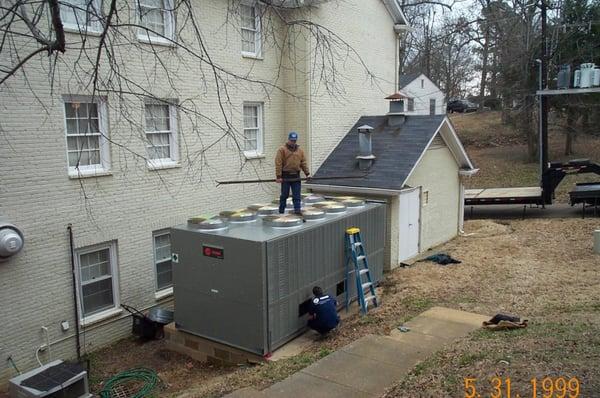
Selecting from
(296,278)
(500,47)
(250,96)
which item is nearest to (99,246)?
(296,278)

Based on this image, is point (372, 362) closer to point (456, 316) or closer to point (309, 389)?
point (309, 389)

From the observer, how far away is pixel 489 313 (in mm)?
11422

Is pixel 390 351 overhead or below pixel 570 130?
below

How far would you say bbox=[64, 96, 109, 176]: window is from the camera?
1183 cm

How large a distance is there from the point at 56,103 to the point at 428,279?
10.4m

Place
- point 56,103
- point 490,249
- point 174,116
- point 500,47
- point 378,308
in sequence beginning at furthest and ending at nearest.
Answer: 1. point 500,47
2. point 490,249
3. point 174,116
4. point 378,308
5. point 56,103

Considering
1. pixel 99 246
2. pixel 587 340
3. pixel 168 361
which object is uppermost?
pixel 99 246

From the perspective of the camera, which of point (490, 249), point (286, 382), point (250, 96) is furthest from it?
point (490, 249)

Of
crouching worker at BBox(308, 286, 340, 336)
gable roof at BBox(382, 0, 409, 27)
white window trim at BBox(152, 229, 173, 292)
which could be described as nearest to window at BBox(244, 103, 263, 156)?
white window trim at BBox(152, 229, 173, 292)

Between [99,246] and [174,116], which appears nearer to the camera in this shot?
[99,246]

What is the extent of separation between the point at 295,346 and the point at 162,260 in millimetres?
5479

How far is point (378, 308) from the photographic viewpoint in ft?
40.5

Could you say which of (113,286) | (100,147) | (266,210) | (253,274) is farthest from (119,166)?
(253,274)

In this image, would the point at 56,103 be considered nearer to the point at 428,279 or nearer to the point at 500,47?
the point at 428,279
